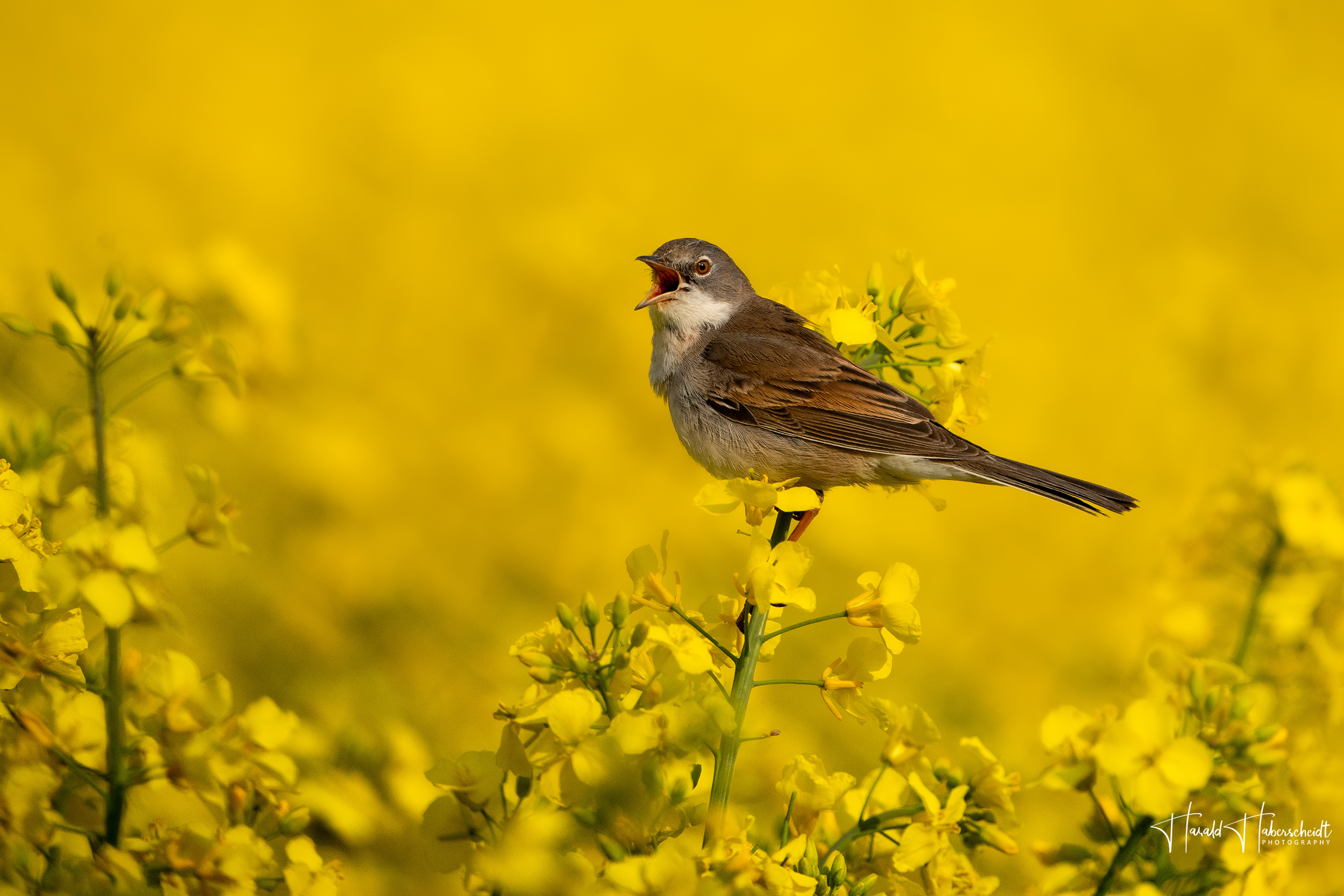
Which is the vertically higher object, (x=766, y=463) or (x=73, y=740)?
(x=766, y=463)

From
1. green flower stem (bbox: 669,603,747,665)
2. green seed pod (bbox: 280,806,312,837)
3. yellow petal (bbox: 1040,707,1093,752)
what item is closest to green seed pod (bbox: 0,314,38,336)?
green seed pod (bbox: 280,806,312,837)

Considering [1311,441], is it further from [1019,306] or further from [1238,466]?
[1238,466]

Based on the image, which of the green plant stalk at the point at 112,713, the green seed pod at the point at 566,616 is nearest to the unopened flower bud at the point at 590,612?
the green seed pod at the point at 566,616

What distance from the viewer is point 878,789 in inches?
58.3

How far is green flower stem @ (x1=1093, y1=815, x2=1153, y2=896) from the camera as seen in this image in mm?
1468

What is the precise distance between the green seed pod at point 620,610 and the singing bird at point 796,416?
778mm

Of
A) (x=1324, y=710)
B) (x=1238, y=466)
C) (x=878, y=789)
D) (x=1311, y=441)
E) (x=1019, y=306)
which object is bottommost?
(x=878, y=789)

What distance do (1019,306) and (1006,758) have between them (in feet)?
14.4

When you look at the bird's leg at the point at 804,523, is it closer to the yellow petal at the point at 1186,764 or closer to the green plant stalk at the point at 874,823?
the green plant stalk at the point at 874,823

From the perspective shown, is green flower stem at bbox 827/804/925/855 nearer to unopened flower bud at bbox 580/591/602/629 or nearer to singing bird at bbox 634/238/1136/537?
unopened flower bud at bbox 580/591/602/629

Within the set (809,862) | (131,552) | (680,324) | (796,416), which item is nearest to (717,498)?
(809,862)

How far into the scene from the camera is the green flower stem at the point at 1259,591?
217cm

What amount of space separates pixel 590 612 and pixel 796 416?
122cm

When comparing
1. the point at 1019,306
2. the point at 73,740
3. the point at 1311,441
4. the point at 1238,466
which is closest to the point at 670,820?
the point at 73,740
